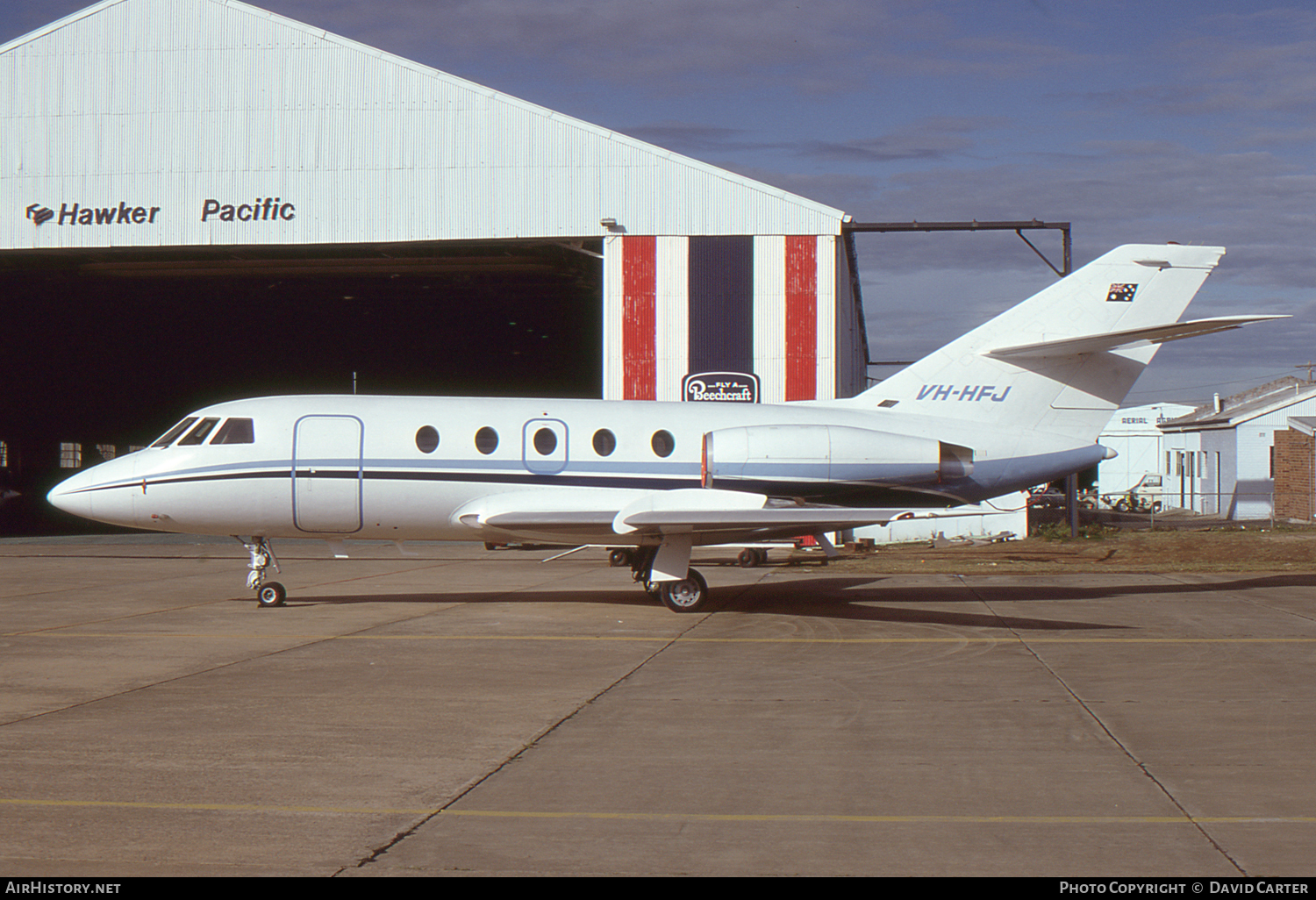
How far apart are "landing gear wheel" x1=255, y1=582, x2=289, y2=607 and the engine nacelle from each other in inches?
248

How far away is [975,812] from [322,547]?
93.8 feet

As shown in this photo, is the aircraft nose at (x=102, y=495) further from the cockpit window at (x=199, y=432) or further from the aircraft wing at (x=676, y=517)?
the aircraft wing at (x=676, y=517)

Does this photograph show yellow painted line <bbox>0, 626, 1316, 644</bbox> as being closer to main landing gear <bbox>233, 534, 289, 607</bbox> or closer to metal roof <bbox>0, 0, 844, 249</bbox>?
main landing gear <bbox>233, 534, 289, 607</bbox>

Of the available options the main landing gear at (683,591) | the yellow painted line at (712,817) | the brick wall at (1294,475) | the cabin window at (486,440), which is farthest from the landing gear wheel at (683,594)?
the brick wall at (1294,475)

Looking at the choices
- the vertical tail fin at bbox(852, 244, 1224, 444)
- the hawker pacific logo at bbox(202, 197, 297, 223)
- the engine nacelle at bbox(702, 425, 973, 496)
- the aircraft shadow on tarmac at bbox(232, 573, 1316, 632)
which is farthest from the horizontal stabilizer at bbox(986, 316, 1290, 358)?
the hawker pacific logo at bbox(202, 197, 297, 223)

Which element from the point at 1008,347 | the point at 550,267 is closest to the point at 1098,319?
the point at 1008,347

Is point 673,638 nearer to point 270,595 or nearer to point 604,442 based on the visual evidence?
point 604,442

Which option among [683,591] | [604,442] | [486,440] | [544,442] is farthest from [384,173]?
[683,591]

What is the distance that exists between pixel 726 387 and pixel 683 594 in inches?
471

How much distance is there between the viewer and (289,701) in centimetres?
948

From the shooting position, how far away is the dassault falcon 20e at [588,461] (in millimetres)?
15703

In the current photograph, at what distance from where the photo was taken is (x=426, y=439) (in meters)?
15.9

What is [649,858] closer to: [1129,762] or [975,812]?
[975,812]

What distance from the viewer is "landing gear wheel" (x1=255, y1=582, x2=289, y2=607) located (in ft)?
53.5
